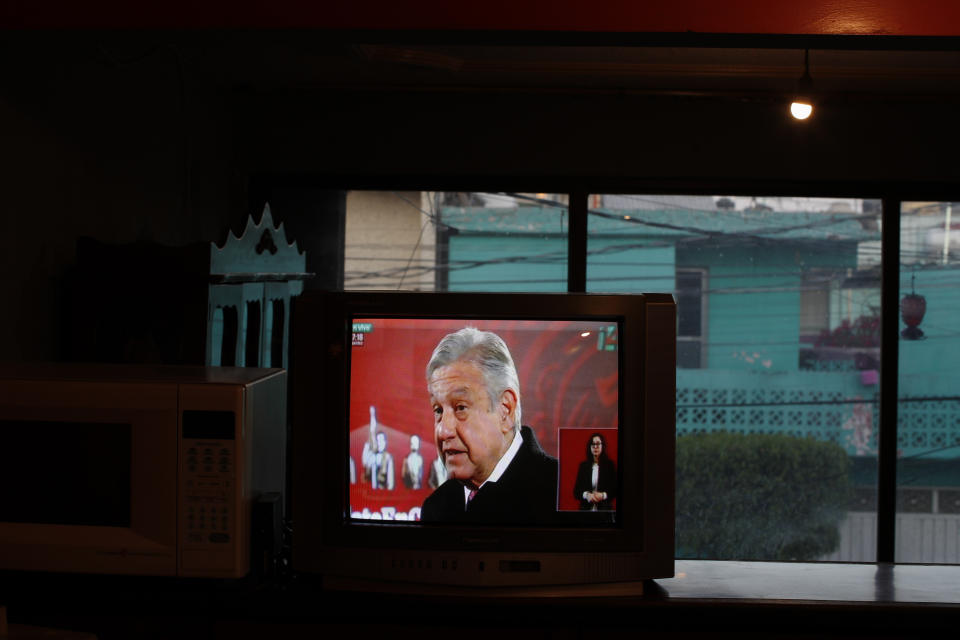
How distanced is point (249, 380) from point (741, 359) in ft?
10.8

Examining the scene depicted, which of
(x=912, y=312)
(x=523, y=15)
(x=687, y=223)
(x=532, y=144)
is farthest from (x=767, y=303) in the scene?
(x=523, y=15)

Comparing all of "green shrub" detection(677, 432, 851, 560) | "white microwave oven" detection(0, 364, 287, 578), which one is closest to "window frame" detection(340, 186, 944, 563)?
"green shrub" detection(677, 432, 851, 560)

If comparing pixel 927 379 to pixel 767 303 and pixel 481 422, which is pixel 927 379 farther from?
pixel 481 422

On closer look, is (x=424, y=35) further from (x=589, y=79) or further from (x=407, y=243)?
(x=407, y=243)

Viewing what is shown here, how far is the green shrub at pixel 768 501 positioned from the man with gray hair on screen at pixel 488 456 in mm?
2908

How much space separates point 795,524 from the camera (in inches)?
173

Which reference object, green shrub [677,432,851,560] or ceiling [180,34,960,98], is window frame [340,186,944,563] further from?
ceiling [180,34,960,98]

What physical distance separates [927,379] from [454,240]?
2282 millimetres

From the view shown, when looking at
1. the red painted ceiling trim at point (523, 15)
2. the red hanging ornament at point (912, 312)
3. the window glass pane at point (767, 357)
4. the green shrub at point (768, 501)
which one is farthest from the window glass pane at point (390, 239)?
the red painted ceiling trim at point (523, 15)

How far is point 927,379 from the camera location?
4359 millimetres

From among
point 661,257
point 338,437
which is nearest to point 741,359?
point 661,257

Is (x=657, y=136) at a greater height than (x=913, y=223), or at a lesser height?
greater

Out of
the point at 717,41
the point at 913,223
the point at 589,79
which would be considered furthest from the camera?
the point at 913,223

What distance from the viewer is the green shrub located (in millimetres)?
4375
